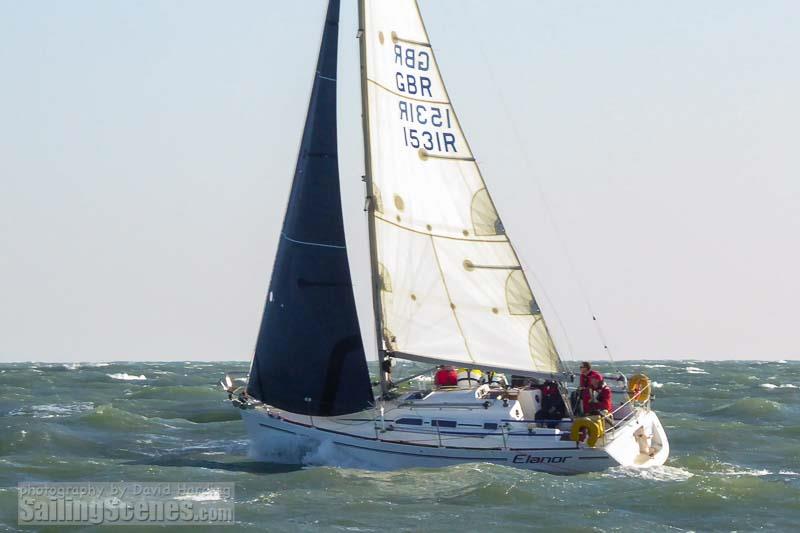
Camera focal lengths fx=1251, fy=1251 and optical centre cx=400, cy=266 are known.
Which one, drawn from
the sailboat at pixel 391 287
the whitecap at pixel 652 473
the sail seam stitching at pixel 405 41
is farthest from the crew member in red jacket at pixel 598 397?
the sail seam stitching at pixel 405 41

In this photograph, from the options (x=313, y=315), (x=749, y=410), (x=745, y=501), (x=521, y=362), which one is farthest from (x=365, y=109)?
(x=749, y=410)

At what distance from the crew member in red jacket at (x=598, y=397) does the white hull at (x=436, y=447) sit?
1.71ft

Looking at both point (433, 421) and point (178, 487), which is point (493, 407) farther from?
point (178, 487)

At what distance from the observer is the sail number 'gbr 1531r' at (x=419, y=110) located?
25.1m

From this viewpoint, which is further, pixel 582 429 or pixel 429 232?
A: pixel 429 232

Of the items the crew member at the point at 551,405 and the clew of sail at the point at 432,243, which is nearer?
the crew member at the point at 551,405

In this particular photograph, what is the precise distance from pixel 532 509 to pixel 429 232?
682cm

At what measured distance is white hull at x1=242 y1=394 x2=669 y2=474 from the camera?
2267cm

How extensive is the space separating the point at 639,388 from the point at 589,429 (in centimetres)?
405

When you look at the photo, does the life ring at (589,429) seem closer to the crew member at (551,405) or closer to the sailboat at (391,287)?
the sailboat at (391,287)

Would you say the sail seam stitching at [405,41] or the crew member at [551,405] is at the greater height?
the sail seam stitching at [405,41]

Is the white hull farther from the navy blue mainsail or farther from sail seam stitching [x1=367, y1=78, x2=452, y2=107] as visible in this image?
sail seam stitching [x1=367, y1=78, x2=452, y2=107]

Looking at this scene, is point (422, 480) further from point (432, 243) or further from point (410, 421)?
point (432, 243)

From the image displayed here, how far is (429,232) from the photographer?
81.5 ft
